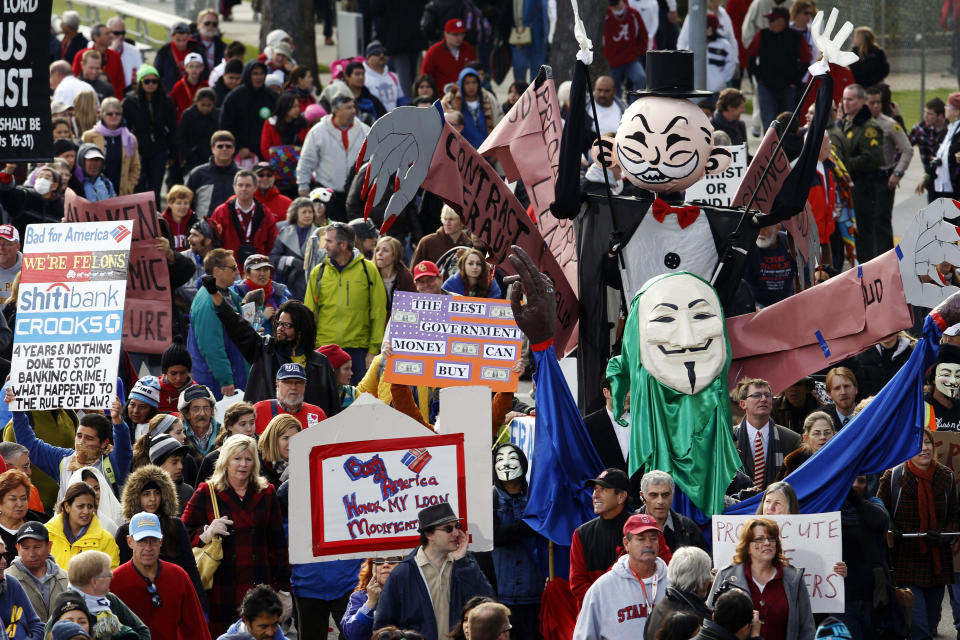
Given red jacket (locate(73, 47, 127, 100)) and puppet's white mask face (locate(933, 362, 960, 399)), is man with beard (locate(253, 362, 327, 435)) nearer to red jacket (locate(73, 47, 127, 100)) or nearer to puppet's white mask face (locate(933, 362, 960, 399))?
puppet's white mask face (locate(933, 362, 960, 399))

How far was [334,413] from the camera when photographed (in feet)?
38.2

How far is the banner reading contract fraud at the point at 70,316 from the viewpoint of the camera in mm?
11258

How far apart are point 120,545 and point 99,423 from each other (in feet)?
3.86

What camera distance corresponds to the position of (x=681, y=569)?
27.2ft

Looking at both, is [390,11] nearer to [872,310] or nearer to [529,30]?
[529,30]

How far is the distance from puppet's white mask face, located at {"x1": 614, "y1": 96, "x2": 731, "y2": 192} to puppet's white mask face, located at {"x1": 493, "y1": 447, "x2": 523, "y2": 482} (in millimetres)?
1631

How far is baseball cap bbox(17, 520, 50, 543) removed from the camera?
863cm

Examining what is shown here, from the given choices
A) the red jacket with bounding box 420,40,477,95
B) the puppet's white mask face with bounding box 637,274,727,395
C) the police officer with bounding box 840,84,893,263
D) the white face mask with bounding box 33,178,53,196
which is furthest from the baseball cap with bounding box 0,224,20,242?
the police officer with bounding box 840,84,893,263

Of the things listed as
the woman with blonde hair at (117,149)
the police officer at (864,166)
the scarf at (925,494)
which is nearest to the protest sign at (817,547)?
the scarf at (925,494)

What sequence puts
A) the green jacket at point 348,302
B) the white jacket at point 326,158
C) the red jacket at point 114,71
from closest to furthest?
1. the green jacket at point 348,302
2. the white jacket at point 326,158
3. the red jacket at point 114,71

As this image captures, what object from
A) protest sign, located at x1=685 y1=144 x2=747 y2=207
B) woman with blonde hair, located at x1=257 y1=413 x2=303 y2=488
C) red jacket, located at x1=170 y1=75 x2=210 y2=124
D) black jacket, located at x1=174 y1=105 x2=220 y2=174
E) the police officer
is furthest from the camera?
red jacket, located at x1=170 y1=75 x2=210 y2=124

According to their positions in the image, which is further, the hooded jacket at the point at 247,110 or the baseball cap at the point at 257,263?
the hooded jacket at the point at 247,110

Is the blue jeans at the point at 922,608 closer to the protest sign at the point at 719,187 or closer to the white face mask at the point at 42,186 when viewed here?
the protest sign at the point at 719,187

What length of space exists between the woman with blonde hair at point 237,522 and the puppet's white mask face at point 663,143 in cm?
253
